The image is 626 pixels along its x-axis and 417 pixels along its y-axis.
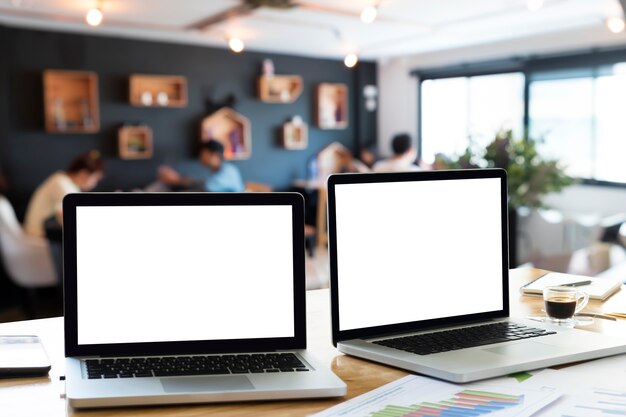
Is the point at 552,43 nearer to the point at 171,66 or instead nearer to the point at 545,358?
the point at 171,66

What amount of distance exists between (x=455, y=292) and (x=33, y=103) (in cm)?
551

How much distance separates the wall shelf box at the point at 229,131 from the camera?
23.7 feet

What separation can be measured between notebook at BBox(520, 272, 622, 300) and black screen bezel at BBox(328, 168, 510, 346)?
36 cm

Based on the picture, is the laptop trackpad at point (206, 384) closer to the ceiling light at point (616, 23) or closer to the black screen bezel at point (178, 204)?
the black screen bezel at point (178, 204)

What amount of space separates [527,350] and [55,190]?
4494 mm

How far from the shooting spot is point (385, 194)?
1.37 metres

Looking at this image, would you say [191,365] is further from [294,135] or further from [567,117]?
[294,135]

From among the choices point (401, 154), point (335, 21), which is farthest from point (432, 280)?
point (401, 154)

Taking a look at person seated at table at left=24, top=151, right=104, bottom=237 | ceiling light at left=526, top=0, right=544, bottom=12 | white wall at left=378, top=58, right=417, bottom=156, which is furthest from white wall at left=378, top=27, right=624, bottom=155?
person seated at table at left=24, top=151, right=104, bottom=237

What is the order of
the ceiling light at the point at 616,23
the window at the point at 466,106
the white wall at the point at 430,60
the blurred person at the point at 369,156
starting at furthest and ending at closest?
the blurred person at the point at 369,156
the window at the point at 466,106
the white wall at the point at 430,60
the ceiling light at the point at 616,23

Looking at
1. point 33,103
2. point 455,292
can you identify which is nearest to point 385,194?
point 455,292

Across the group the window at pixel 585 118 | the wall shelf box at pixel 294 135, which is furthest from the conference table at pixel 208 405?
the wall shelf box at pixel 294 135

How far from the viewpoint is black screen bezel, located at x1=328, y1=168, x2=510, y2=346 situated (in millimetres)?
1301

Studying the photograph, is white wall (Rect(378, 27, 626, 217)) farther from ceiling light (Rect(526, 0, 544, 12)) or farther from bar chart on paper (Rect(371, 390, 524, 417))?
bar chart on paper (Rect(371, 390, 524, 417))
